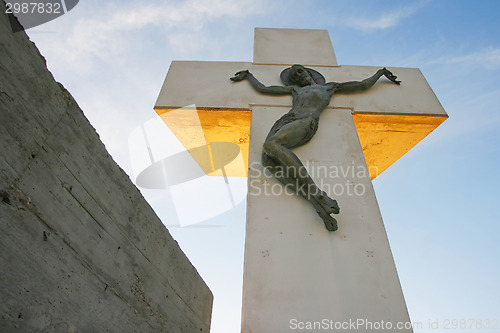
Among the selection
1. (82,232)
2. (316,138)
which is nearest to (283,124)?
(316,138)

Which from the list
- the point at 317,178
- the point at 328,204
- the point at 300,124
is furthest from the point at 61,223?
the point at 300,124

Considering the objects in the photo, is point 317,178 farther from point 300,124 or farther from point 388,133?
point 388,133

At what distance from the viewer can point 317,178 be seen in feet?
11.4

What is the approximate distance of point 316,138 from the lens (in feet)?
12.7

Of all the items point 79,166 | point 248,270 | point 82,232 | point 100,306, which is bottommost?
point 100,306

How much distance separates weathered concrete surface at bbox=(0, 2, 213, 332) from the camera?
110cm

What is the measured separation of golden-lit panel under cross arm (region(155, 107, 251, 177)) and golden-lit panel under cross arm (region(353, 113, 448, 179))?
57.6 inches

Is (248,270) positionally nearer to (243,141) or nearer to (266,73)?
(243,141)

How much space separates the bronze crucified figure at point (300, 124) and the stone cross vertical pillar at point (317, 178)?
10 cm

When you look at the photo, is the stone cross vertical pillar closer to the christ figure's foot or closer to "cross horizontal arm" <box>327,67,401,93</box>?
"cross horizontal arm" <box>327,67,401,93</box>

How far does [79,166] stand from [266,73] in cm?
397

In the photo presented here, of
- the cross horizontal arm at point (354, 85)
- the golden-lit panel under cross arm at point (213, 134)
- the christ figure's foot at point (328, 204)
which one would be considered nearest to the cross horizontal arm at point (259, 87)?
the golden-lit panel under cross arm at point (213, 134)

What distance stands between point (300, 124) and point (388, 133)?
154 centimetres

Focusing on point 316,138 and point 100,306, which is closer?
point 100,306
